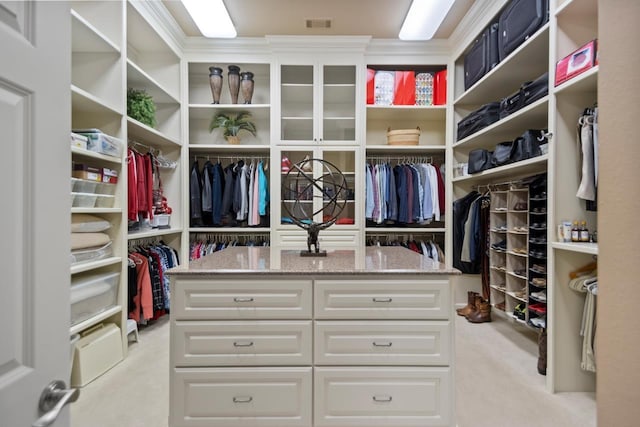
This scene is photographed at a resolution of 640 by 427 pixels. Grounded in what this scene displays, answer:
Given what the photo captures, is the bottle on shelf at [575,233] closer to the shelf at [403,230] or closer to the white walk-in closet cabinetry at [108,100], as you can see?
the shelf at [403,230]

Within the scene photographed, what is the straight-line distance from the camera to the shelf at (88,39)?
7.07ft

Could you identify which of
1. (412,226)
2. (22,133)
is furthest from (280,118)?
(22,133)

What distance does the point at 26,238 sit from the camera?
0.59 meters

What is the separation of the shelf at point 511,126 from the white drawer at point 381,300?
1.56 metres

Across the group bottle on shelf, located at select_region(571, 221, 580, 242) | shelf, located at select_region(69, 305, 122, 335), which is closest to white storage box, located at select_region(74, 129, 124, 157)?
shelf, located at select_region(69, 305, 122, 335)

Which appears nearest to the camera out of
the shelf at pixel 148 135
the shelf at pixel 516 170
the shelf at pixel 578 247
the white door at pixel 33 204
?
the white door at pixel 33 204

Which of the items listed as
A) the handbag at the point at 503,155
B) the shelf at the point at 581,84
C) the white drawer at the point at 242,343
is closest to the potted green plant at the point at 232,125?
the handbag at the point at 503,155

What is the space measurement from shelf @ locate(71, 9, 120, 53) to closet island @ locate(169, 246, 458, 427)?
1.84 meters

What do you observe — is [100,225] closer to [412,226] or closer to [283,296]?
[283,296]

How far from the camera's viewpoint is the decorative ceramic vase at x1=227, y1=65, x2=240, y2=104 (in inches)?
148

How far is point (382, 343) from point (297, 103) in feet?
9.86

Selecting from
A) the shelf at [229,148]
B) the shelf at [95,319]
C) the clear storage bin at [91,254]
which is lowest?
the shelf at [95,319]

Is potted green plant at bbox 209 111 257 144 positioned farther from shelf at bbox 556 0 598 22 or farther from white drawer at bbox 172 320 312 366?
shelf at bbox 556 0 598 22

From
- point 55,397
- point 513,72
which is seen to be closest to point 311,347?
point 55,397
